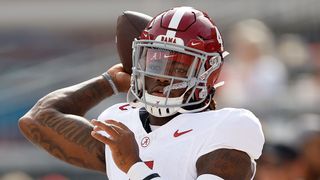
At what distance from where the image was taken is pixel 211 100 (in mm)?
2996

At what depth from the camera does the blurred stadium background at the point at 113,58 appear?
239 inches

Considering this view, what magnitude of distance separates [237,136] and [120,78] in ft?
2.42

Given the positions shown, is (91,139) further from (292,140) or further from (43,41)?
(43,41)

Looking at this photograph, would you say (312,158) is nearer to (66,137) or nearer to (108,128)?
(66,137)

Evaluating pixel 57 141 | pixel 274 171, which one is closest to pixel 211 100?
pixel 57 141

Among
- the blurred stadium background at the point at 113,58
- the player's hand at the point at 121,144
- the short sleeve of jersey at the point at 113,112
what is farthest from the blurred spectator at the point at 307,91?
the player's hand at the point at 121,144

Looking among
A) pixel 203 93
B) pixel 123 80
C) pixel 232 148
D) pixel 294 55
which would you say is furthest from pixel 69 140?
pixel 294 55

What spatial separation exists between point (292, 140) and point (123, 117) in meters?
1.94

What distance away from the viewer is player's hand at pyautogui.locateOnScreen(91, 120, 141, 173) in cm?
268

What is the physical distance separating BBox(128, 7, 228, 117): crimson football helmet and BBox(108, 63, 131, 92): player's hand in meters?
0.36

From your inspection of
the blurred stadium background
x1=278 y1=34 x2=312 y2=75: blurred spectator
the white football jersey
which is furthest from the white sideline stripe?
x1=278 y1=34 x2=312 y2=75: blurred spectator

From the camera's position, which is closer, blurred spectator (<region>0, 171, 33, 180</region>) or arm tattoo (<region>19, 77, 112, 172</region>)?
arm tattoo (<region>19, 77, 112, 172</region>)

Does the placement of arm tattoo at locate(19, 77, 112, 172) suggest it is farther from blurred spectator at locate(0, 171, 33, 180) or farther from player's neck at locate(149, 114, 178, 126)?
blurred spectator at locate(0, 171, 33, 180)

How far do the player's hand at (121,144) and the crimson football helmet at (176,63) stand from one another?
192 mm
